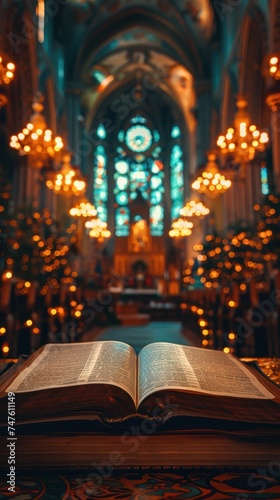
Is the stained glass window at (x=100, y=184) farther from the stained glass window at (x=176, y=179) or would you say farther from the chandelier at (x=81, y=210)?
the chandelier at (x=81, y=210)

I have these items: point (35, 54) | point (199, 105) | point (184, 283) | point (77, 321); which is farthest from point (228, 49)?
point (77, 321)

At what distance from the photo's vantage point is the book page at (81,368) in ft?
3.78

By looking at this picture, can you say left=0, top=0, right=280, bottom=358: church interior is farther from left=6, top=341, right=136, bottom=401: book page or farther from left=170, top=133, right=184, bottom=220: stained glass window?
left=6, top=341, right=136, bottom=401: book page

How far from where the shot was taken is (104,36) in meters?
21.8

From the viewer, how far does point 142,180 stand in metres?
29.7

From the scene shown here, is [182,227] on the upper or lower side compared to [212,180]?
lower

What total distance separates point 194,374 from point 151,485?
1.39ft

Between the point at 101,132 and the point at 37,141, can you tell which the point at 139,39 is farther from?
the point at 37,141

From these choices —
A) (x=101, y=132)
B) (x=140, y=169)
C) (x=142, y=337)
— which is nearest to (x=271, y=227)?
(x=142, y=337)

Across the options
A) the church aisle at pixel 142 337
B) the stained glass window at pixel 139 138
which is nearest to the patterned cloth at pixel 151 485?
the church aisle at pixel 142 337

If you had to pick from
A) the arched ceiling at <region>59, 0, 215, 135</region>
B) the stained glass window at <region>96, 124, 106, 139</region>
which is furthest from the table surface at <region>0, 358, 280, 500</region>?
the stained glass window at <region>96, 124, 106, 139</region>

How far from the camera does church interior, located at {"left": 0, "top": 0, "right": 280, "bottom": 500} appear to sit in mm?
5434

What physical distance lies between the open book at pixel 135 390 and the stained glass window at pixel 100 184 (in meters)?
27.1

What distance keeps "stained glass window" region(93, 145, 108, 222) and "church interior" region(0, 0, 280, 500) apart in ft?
0.31
